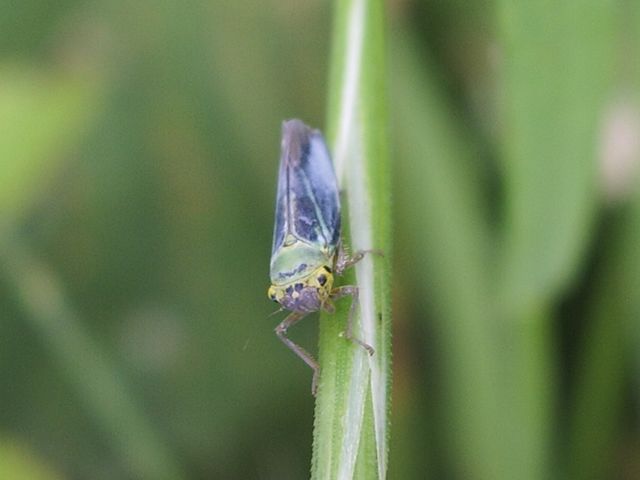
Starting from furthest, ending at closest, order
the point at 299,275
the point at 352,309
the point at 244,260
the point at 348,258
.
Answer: the point at 244,260
the point at 299,275
the point at 348,258
the point at 352,309

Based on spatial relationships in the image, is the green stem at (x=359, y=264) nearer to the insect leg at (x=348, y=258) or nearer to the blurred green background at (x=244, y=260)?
the insect leg at (x=348, y=258)

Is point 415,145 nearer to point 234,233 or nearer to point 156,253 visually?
point 234,233

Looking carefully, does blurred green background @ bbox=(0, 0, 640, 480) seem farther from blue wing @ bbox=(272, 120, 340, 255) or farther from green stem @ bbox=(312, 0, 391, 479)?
green stem @ bbox=(312, 0, 391, 479)

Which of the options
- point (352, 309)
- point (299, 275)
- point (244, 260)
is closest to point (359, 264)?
point (352, 309)

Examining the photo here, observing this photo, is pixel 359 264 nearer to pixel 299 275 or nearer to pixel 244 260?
pixel 299 275

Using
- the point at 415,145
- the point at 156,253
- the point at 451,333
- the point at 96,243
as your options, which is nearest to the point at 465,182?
the point at 415,145

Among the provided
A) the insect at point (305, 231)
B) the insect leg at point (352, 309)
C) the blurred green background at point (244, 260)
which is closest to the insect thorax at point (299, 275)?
the insect at point (305, 231)
